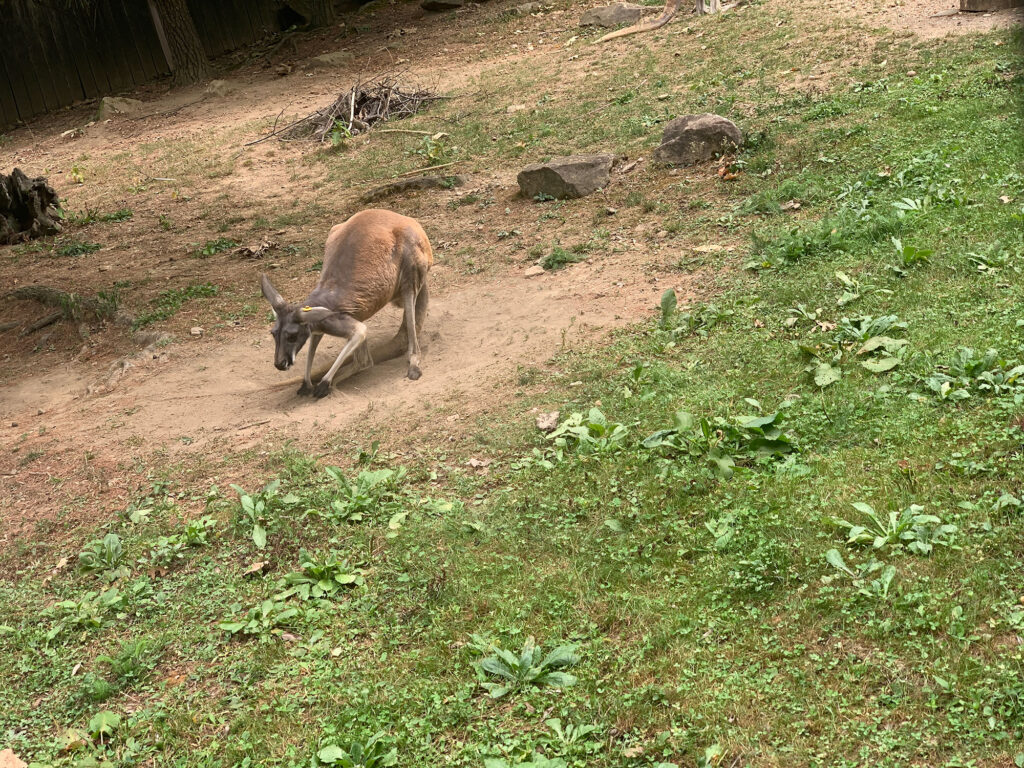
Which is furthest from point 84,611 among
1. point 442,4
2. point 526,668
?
point 442,4

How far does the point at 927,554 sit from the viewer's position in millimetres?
4230

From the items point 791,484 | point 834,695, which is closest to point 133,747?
point 834,695

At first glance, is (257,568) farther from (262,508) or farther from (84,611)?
(84,611)

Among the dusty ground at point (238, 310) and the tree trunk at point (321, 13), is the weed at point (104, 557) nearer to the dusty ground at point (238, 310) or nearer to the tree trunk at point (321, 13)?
the dusty ground at point (238, 310)

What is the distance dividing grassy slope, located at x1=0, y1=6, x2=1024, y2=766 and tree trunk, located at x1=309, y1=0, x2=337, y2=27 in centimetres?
1827

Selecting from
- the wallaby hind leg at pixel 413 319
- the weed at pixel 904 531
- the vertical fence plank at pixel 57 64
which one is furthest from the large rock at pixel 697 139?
the vertical fence plank at pixel 57 64

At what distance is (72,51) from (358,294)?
18.1m

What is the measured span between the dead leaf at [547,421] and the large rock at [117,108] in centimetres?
1603

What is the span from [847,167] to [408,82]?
9.85 metres

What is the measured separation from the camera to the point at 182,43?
20.5 metres

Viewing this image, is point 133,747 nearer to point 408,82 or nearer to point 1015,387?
point 1015,387

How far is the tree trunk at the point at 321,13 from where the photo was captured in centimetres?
2280

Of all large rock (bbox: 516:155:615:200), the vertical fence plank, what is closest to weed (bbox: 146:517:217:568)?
large rock (bbox: 516:155:615:200)

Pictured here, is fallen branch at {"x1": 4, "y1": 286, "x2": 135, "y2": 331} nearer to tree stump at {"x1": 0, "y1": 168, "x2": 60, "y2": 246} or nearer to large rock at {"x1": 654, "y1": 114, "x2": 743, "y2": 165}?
tree stump at {"x1": 0, "y1": 168, "x2": 60, "y2": 246}
